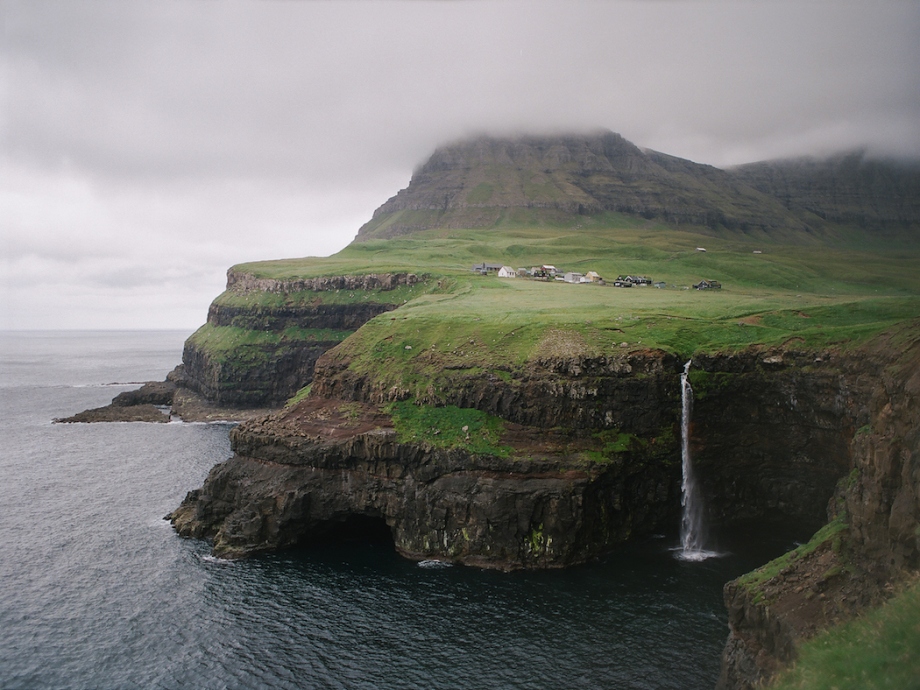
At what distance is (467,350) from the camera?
68500 mm

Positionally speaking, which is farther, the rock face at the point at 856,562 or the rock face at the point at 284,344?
the rock face at the point at 284,344

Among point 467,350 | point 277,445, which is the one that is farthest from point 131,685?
point 467,350

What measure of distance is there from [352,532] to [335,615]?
17.7 metres

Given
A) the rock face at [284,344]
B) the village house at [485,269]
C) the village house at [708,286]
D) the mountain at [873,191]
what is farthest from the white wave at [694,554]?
the village house at [485,269]

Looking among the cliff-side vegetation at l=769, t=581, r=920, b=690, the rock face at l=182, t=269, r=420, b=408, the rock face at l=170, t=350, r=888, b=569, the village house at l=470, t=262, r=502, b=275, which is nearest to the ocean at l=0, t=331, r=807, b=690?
the rock face at l=170, t=350, r=888, b=569

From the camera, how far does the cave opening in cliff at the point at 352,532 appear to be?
207 ft

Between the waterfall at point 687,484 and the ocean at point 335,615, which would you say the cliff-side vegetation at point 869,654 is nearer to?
the ocean at point 335,615

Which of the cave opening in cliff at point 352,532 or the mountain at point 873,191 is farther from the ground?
the mountain at point 873,191

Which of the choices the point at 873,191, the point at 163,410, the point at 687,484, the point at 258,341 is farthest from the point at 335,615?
the point at 873,191

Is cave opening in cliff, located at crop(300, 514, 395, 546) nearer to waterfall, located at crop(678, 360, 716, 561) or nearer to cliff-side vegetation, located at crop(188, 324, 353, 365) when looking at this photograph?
waterfall, located at crop(678, 360, 716, 561)

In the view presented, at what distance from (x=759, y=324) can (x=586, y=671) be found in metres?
42.5

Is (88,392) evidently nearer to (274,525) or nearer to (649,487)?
(274,525)

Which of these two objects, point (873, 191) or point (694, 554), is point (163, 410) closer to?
point (694, 554)

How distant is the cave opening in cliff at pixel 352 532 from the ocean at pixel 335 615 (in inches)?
59.8
